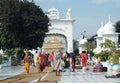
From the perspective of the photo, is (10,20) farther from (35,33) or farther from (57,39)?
(57,39)

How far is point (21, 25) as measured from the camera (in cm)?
5512

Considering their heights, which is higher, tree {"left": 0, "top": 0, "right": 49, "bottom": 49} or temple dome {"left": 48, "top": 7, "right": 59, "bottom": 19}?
temple dome {"left": 48, "top": 7, "right": 59, "bottom": 19}

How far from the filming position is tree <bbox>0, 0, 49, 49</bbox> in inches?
2148

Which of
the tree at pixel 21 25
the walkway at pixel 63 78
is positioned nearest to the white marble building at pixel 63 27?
the tree at pixel 21 25

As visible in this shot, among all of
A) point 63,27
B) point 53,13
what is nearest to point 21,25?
point 63,27

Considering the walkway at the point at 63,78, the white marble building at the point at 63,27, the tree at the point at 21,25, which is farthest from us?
the white marble building at the point at 63,27

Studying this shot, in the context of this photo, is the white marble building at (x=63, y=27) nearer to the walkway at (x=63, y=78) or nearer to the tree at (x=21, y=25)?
the tree at (x=21, y=25)

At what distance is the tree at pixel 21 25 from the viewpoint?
179 feet

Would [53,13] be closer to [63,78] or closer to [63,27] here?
[63,27]

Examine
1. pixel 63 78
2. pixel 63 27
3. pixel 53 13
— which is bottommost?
pixel 63 78

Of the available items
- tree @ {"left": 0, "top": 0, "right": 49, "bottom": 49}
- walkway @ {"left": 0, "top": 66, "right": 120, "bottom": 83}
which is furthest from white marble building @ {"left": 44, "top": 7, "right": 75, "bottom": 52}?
walkway @ {"left": 0, "top": 66, "right": 120, "bottom": 83}

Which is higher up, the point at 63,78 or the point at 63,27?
the point at 63,27

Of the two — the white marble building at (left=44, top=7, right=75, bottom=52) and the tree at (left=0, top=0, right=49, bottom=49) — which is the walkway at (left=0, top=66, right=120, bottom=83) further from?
the white marble building at (left=44, top=7, right=75, bottom=52)

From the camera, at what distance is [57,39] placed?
299 ft
